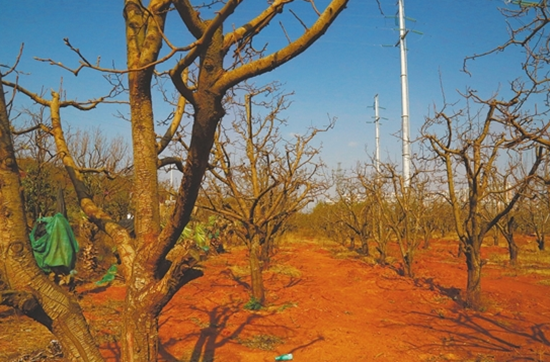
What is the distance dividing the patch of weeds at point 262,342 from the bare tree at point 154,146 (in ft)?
12.7

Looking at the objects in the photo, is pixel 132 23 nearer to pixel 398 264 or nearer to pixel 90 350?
pixel 90 350

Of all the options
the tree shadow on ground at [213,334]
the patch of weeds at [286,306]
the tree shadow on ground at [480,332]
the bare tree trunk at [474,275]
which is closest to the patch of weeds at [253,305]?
the tree shadow on ground at [213,334]

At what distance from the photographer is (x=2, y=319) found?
669 centimetres

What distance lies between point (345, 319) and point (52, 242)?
5.73m

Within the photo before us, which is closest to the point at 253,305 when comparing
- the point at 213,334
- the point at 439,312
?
the point at 213,334

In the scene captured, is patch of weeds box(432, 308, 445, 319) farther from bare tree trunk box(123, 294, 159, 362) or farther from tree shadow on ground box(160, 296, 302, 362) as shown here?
bare tree trunk box(123, 294, 159, 362)

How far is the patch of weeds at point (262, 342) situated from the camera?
581 centimetres

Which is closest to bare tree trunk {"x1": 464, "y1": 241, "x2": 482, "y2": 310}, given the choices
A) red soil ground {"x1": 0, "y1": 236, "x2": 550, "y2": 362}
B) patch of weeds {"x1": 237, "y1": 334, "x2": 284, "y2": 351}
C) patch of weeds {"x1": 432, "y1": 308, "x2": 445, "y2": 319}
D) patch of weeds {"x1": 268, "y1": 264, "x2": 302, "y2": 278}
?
red soil ground {"x1": 0, "y1": 236, "x2": 550, "y2": 362}

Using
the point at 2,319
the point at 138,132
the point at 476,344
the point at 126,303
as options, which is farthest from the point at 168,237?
the point at 2,319

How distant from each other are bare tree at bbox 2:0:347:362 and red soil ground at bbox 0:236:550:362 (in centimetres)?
338

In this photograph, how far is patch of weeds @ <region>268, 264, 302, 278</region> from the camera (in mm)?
11609

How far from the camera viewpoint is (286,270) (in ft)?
40.0

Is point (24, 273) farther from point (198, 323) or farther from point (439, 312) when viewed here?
point (439, 312)

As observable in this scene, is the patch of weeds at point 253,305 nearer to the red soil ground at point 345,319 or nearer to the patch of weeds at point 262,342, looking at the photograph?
the red soil ground at point 345,319
